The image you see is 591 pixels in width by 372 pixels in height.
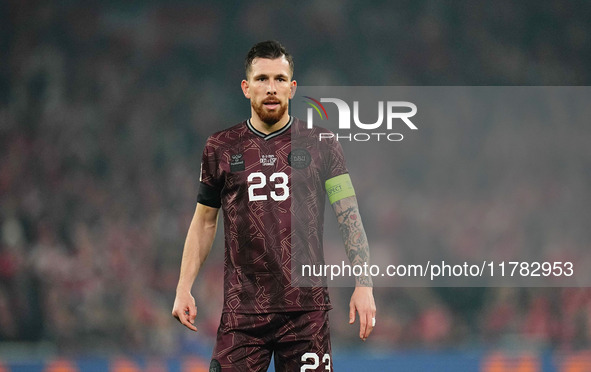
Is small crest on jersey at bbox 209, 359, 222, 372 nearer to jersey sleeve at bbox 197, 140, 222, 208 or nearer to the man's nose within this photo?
jersey sleeve at bbox 197, 140, 222, 208

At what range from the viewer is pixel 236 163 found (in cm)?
332

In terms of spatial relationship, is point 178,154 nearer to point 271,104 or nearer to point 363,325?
point 271,104

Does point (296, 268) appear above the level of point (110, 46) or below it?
below

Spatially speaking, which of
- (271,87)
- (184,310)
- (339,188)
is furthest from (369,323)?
(271,87)

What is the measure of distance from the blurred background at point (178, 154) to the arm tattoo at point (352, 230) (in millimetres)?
3989

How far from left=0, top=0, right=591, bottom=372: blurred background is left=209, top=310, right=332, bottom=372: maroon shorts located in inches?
157

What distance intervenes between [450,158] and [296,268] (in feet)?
16.3

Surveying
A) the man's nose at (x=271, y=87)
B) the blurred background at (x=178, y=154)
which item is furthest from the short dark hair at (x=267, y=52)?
the blurred background at (x=178, y=154)

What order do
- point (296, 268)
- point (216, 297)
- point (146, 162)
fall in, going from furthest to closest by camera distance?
1. point (146, 162)
2. point (216, 297)
3. point (296, 268)

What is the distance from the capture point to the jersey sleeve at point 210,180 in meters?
3.38

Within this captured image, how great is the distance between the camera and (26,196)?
26.7 feet

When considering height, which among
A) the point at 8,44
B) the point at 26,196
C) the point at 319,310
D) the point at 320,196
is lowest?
the point at 319,310

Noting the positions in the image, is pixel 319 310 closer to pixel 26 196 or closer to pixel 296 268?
pixel 296 268

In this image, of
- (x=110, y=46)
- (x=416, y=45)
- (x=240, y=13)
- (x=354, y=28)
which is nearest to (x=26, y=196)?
(x=110, y=46)
